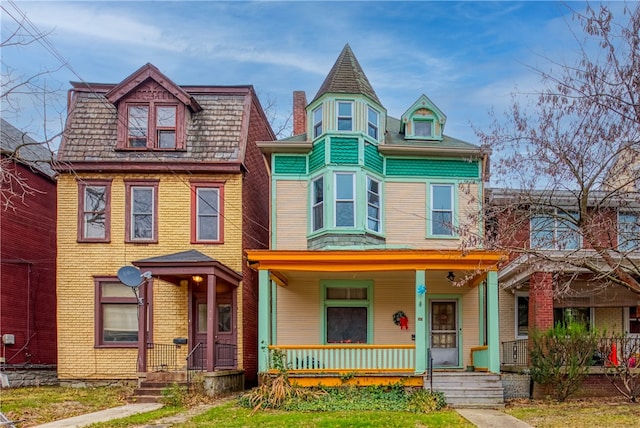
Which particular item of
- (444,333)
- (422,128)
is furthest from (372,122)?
(444,333)

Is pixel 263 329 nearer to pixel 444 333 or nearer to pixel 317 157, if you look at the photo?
pixel 317 157

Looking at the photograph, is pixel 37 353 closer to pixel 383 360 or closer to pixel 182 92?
pixel 182 92

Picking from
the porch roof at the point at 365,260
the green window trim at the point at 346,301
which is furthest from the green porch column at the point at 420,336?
the green window trim at the point at 346,301

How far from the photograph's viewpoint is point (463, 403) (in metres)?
13.1

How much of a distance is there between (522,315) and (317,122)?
337 inches

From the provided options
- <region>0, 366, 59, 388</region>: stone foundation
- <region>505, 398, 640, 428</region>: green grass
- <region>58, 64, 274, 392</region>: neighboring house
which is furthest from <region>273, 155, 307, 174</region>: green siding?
<region>0, 366, 59, 388</region>: stone foundation

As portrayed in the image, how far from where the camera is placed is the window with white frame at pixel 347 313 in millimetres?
17000

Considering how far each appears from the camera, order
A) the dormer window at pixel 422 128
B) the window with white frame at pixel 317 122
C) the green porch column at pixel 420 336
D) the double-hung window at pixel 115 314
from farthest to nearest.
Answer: the dormer window at pixel 422 128, the window with white frame at pixel 317 122, the double-hung window at pixel 115 314, the green porch column at pixel 420 336

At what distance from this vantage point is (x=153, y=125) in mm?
17656

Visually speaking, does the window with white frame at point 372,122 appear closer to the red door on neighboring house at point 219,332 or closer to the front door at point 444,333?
the front door at point 444,333

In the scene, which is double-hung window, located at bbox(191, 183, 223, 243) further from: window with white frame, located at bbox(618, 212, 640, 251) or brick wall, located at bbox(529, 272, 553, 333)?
window with white frame, located at bbox(618, 212, 640, 251)

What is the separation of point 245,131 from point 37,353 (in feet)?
31.2

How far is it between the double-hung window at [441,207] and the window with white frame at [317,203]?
3325 mm

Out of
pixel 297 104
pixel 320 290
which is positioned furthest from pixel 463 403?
pixel 297 104
